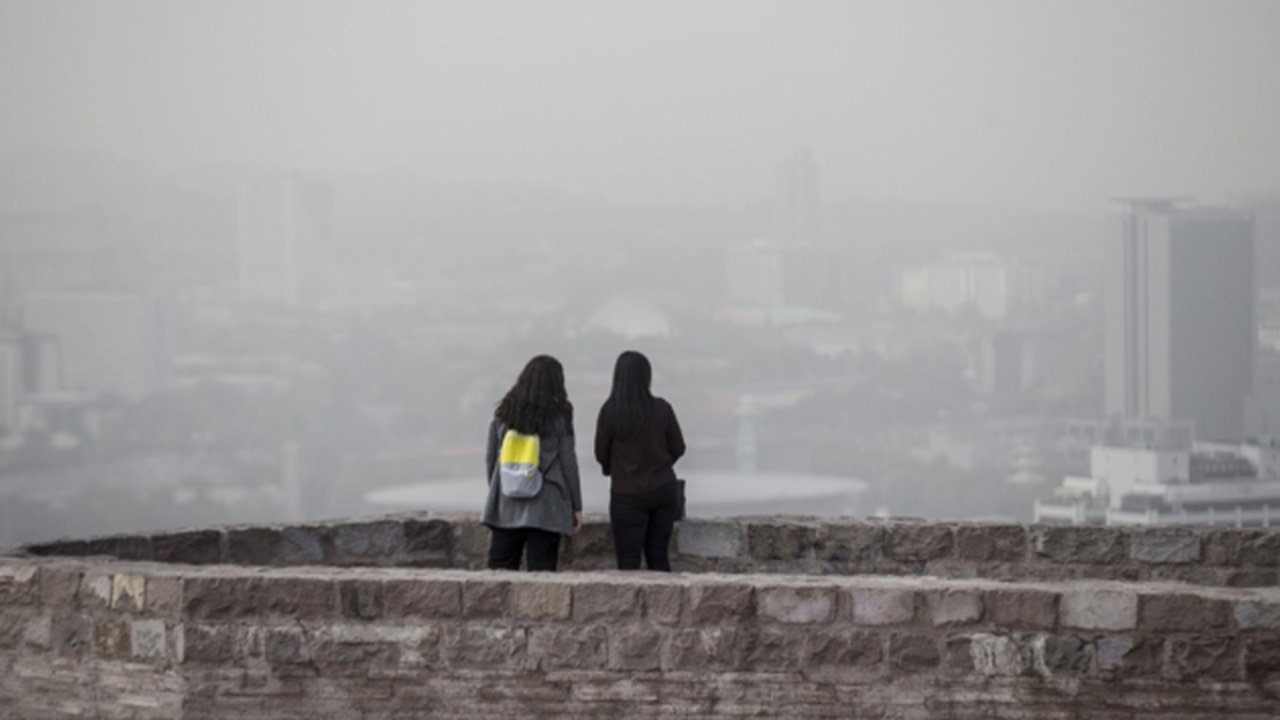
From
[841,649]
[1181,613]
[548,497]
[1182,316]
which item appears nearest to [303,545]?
[548,497]

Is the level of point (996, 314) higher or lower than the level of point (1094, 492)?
higher

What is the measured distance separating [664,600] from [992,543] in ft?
10.6

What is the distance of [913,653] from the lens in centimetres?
750

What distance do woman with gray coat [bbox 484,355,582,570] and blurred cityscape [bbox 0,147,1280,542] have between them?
5470 cm

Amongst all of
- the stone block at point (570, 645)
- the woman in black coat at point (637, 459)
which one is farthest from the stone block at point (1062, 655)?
the woman in black coat at point (637, 459)

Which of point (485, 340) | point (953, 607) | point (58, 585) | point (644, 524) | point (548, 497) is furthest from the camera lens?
point (485, 340)

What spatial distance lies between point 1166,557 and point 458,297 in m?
63.9

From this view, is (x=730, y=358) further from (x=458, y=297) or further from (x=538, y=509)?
(x=538, y=509)

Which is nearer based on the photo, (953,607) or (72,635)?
(953,607)

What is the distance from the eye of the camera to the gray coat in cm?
947

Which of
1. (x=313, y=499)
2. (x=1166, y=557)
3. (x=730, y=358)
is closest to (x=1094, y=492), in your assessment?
(x=730, y=358)

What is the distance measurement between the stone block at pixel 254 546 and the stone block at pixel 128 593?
7.51 ft

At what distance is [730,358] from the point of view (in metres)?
71.4

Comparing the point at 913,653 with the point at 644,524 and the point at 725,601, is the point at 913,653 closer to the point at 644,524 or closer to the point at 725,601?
the point at 725,601
